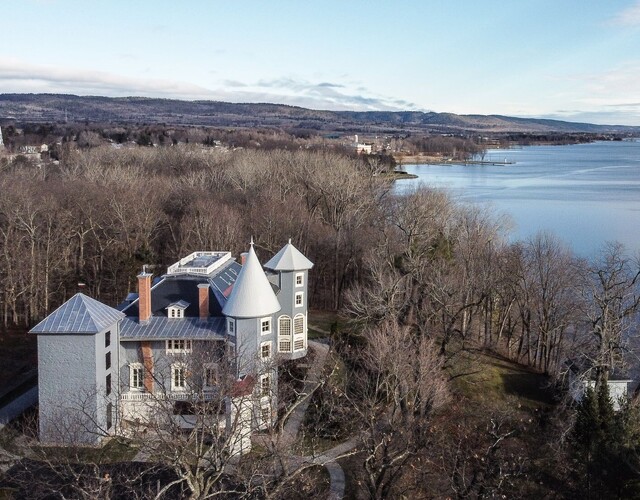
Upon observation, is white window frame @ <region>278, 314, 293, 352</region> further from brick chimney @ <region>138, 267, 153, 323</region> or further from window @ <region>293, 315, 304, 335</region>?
brick chimney @ <region>138, 267, 153, 323</region>

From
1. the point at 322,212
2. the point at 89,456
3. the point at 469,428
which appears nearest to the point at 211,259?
the point at 89,456

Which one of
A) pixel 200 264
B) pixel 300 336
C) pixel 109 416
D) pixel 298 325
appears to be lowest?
pixel 109 416

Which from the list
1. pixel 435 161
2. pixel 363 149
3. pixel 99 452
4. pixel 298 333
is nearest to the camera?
pixel 99 452

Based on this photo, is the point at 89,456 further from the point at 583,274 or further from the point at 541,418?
the point at 583,274

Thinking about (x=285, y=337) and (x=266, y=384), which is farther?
(x=285, y=337)

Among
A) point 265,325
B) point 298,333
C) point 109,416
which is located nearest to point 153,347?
point 109,416

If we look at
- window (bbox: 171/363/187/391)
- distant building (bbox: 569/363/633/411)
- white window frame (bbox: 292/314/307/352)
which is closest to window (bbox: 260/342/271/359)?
window (bbox: 171/363/187/391)

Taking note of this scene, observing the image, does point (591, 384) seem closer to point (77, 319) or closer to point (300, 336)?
point (300, 336)
